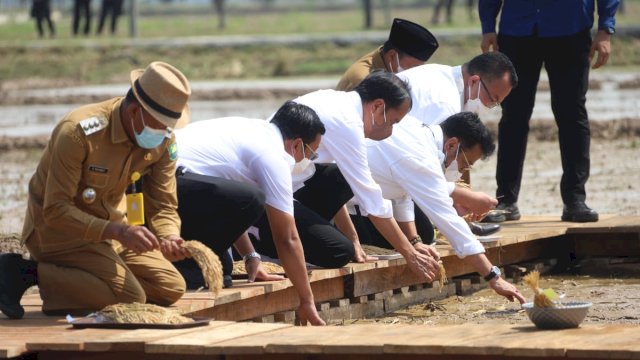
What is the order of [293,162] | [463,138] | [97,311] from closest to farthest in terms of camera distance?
[97,311] < [293,162] < [463,138]

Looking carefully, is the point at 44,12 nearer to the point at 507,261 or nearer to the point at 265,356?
the point at 507,261

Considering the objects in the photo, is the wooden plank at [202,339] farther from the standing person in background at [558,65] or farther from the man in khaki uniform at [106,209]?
the standing person in background at [558,65]

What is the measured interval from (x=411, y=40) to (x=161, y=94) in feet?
11.2

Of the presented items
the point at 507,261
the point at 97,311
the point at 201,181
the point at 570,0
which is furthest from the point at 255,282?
the point at 570,0

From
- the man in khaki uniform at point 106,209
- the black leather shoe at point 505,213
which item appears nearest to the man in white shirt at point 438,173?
the man in khaki uniform at point 106,209

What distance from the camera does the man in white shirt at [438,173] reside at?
743 cm

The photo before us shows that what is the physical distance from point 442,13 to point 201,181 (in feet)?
139

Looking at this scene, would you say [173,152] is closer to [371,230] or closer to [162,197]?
[162,197]

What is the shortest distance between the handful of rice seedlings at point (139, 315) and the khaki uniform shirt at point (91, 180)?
31cm

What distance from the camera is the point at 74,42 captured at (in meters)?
32.0

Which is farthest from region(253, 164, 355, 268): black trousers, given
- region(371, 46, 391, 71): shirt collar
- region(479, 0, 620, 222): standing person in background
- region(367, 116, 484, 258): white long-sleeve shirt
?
region(479, 0, 620, 222): standing person in background

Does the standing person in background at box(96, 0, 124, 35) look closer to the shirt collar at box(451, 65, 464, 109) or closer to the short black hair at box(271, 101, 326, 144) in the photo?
the shirt collar at box(451, 65, 464, 109)

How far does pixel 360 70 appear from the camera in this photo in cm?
932

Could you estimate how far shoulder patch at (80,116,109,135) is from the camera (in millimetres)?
6383
